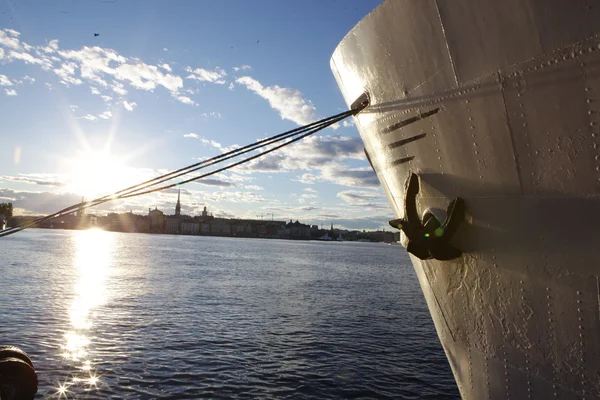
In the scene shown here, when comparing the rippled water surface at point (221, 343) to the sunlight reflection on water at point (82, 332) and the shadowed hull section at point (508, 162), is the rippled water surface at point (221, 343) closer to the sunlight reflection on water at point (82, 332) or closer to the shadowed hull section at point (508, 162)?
the sunlight reflection on water at point (82, 332)

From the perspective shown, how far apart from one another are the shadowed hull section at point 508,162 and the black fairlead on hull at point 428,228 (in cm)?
10

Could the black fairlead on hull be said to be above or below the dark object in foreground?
above

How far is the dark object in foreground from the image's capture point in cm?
770

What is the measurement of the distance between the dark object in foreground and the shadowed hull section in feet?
26.9

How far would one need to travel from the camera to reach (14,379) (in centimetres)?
778

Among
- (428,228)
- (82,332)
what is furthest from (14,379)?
(82,332)

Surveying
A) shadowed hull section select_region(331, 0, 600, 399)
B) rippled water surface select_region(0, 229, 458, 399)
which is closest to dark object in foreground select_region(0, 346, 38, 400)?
rippled water surface select_region(0, 229, 458, 399)

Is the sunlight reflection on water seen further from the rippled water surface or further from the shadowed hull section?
the shadowed hull section

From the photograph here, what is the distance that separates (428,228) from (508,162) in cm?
117

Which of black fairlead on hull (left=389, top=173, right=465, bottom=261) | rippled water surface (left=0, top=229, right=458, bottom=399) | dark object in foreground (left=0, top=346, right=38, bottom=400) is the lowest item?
rippled water surface (left=0, top=229, right=458, bottom=399)

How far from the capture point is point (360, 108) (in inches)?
207

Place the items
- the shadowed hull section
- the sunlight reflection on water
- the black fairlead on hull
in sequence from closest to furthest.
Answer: the shadowed hull section < the black fairlead on hull < the sunlight reflection on water

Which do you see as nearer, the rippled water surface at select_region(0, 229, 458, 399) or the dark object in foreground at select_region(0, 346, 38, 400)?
the dark object in foreground at select_region(0, 346, 38, 400)

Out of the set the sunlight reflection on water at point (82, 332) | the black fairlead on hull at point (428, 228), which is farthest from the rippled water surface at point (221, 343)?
the black fairlead on hull at point (428, 228)
